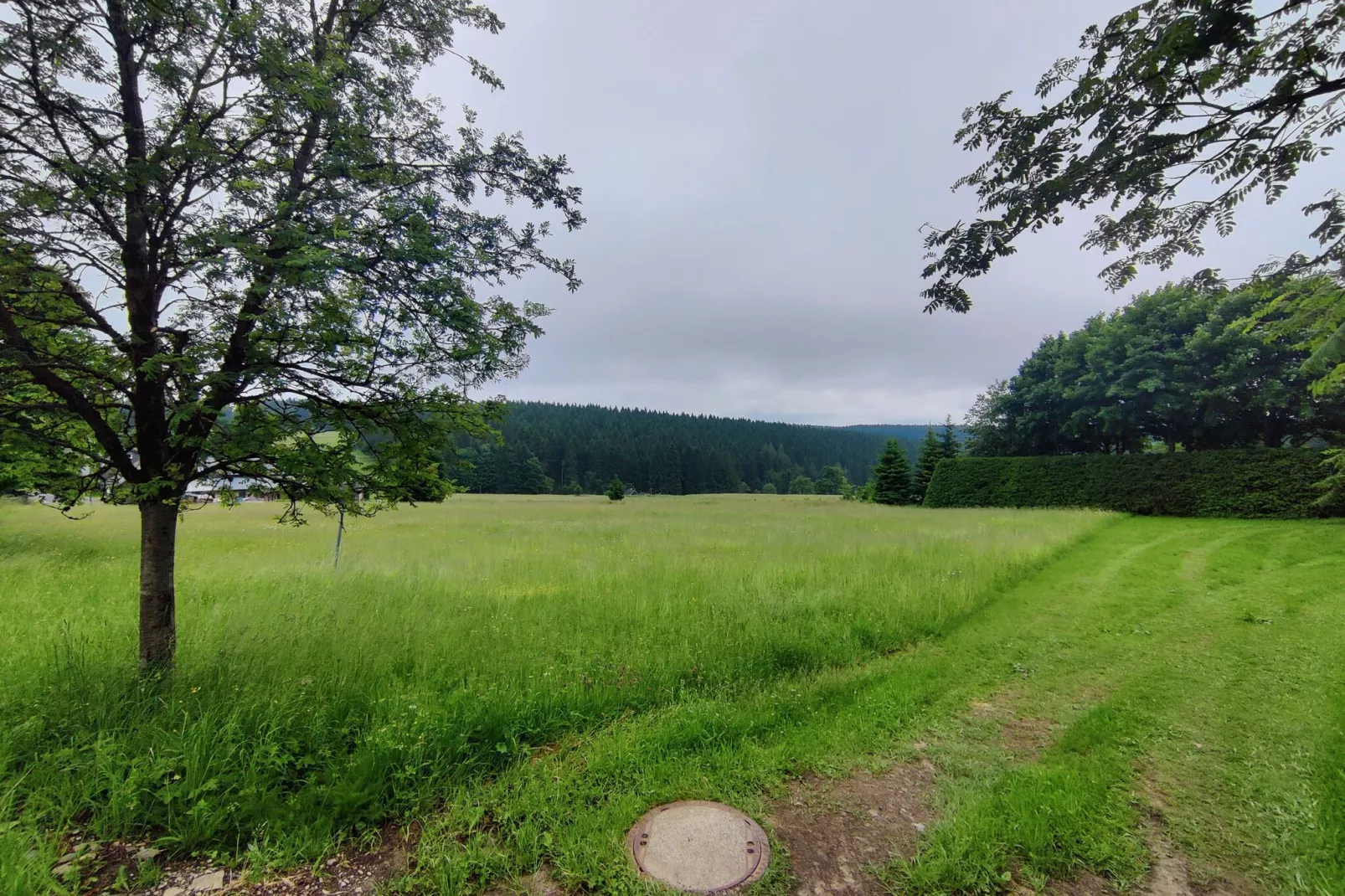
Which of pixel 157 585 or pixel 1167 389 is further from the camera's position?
pixel 1167 389

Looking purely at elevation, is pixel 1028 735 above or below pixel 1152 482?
below

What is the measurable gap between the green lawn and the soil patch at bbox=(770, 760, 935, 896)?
0.14 m

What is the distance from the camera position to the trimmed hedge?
20375 mm

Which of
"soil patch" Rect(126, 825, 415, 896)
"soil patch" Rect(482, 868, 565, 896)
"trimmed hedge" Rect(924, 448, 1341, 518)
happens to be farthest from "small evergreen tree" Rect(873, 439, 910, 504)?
"soil patch" Rect(126, 825, 415, 896)

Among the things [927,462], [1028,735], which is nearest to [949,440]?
[927,462]

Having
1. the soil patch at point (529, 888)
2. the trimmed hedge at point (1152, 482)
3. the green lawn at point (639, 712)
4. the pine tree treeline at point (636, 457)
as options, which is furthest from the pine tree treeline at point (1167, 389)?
the pine tree treeline at point (636, 457)

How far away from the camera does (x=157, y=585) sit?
364cm

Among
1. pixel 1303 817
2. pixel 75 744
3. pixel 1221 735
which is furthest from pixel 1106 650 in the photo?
pixel 75 744

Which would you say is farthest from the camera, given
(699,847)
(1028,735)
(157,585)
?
(1028,735)

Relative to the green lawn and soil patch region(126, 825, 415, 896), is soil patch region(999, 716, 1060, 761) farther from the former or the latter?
soil patch region(126, 825, 415, 896)

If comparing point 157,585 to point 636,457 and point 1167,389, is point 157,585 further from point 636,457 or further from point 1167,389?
point 636,457

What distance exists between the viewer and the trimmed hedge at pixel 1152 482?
20.4 meters

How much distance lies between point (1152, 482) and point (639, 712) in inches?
1233

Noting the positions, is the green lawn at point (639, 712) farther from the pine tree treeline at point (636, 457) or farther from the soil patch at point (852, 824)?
the pine tree treeline at point (636, 457)
